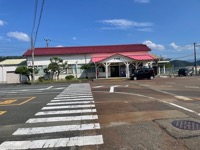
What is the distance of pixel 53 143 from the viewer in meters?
6.95

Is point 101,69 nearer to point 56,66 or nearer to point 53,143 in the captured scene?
point 56,66

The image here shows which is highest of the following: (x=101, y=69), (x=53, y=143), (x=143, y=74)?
(x=101, y=69)

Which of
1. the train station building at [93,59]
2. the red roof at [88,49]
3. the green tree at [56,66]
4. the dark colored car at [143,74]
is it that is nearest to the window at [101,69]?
the train station building at [93,59]

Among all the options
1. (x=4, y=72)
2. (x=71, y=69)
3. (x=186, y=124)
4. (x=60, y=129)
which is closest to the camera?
(x=60, y=129)

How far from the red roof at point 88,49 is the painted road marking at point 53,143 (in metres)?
46.2

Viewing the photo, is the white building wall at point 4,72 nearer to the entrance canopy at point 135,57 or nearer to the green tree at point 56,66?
the green tree at point 56,66

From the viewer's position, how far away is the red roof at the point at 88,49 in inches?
2099

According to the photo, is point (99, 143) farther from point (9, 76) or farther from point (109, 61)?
point (9, 76)

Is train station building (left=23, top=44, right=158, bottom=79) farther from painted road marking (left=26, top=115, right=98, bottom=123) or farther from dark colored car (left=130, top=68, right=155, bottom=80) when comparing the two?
painted road marking (left=26, top=115, right=98, bottom=123)

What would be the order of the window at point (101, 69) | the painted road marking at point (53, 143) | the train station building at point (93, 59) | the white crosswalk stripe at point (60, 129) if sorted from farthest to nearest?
the window at point (101, 69) → the train station building at point (93, 59) → the white crosswalk stripe at point (60, 129) → the painted road marking at point (53, 143)

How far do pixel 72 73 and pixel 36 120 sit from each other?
141 ft

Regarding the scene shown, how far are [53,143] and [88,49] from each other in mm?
48959

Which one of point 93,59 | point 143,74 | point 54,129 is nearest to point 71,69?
point 93,59

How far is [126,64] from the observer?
49688 mm
